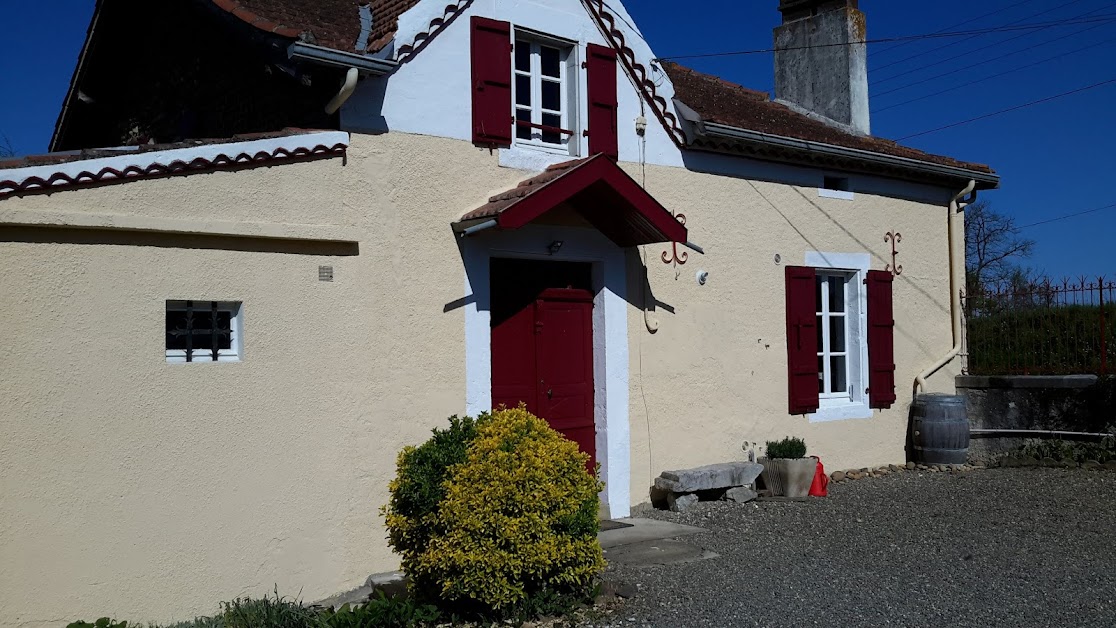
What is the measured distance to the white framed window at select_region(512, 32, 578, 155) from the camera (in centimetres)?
820

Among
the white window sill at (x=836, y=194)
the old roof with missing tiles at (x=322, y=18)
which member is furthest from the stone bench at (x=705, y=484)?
the old roof with missing tiles at (x=322, y=18)

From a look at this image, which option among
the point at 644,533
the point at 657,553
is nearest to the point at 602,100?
the point at 644,533

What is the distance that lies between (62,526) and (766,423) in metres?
6.48

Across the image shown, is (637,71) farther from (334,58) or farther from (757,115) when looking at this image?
(334,58)

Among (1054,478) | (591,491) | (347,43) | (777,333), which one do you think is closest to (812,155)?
(777,333)

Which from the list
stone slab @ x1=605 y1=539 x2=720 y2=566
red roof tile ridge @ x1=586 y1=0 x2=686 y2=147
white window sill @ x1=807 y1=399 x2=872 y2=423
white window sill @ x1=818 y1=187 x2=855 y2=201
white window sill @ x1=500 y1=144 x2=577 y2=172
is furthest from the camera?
white window sill @ x1=818 y1=187 x2=855 y2=201

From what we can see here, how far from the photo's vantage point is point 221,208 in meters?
6.11

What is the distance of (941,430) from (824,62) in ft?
16.4

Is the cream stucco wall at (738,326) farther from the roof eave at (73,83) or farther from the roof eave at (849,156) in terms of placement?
the roof eave at (73,83)

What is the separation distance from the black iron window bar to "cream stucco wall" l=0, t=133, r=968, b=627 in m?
0.13

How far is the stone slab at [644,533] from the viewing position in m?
7.29

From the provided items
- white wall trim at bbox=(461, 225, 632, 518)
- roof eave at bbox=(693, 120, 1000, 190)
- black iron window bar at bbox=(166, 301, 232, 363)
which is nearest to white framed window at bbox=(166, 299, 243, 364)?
black iron window bar at bbox=(166, 301, 232, 363)

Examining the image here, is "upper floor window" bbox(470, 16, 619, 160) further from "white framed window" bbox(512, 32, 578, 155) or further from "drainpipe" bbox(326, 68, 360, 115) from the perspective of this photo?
"drainpipe" bbox(326, 68, 360, 115)

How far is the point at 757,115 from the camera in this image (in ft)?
34.7
